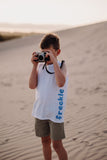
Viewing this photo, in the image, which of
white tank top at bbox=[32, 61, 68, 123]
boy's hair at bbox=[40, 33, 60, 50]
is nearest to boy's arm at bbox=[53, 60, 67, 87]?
white tank top at bbox=[32, 61, 68, 123]

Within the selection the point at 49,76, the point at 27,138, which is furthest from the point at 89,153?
the point at 49,76

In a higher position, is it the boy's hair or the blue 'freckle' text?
the boy's hair

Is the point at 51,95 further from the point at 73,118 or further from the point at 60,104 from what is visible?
the point at 73,118

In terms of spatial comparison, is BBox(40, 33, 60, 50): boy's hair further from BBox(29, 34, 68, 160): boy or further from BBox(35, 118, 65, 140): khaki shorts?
BBox(35, 118, 65, 140): khaki shorts

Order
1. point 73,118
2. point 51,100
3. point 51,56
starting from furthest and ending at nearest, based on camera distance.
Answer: point 73,118
point 51,100
point 51,56

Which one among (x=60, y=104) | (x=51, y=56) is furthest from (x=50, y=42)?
(x=60, y=104)

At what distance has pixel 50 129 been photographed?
7.02ft

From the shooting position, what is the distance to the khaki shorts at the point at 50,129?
6.79 ft

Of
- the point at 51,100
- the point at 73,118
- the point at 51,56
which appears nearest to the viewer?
the point at 51,56

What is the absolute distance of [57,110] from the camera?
2.07 m

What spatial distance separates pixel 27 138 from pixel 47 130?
71.7 inches

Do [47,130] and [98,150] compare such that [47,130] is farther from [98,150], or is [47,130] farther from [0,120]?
[0,120]

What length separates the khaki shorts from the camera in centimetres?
207

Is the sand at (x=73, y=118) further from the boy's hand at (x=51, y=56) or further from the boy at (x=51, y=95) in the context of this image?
the boy's hand at (x=51, y=56)
